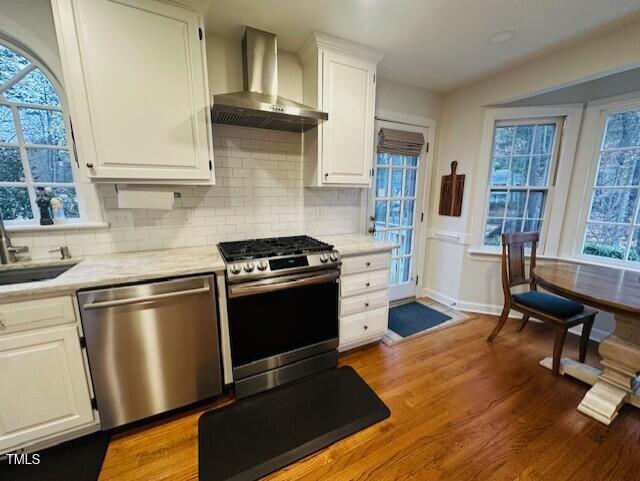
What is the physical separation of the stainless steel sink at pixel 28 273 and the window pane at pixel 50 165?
60 centimetres

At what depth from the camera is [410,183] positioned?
3.15 metres

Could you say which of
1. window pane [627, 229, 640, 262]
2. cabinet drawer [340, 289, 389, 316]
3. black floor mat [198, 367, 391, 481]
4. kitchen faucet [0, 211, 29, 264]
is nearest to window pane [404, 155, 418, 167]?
cabinet drawer [340, 289, 389, 316]

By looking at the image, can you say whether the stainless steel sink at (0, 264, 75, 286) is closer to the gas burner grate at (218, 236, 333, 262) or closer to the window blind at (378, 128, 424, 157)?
the gas burner grate at (218, 236, 333, 262)

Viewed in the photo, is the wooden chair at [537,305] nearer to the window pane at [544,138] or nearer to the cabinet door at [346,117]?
the window pane at [544,138]

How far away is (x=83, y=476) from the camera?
133cm

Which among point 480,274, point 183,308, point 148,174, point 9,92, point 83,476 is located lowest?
point 83,476

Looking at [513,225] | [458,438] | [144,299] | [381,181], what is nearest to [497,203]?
[513,225]

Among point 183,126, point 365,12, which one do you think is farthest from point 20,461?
point 365,12

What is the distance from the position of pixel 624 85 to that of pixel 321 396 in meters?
3.56

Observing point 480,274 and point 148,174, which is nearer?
point 148,174

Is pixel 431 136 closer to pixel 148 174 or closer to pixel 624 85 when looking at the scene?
pixel 624 85

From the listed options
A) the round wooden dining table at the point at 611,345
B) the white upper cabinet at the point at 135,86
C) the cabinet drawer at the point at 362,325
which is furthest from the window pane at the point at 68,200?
the round wooden dining table at the point at 611,345

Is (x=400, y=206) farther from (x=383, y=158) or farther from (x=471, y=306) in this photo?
(x=471, y=306)

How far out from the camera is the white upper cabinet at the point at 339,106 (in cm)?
206
